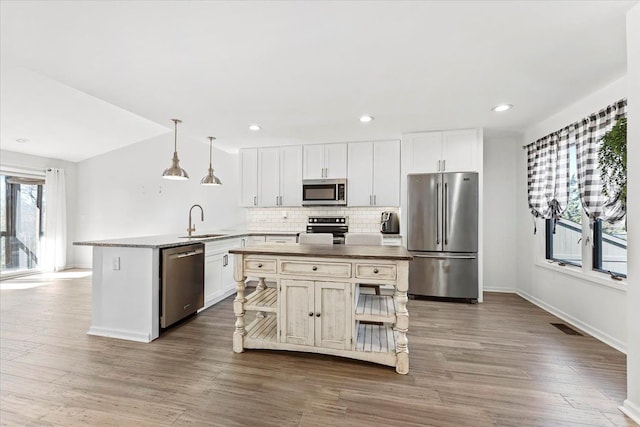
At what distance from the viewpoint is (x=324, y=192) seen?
4.88 metres

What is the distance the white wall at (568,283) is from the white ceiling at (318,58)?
169mm

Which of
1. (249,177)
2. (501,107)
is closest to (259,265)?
(249,177)

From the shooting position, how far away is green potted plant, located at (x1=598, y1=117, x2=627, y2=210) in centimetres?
202

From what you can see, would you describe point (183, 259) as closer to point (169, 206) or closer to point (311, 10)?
point (311, 10)

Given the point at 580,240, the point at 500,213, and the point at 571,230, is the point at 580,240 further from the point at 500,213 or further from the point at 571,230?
the point at 500,213

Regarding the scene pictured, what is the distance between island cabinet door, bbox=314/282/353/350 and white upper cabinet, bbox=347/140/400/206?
268 centimetres

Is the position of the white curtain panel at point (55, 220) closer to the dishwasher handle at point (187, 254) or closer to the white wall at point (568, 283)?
the dishwasher handle at point (187, 254)

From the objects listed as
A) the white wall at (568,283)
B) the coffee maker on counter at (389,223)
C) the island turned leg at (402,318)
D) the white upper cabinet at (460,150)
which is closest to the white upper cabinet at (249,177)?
the coffee maker on counter at (389,223)

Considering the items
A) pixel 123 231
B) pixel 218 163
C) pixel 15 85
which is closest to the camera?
pixel 15 85

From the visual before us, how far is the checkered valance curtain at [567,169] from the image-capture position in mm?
2635

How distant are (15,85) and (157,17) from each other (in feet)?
10.9

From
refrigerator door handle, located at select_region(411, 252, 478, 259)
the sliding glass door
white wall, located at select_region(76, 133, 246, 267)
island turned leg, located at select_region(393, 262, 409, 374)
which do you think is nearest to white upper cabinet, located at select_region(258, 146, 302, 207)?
white wall, located at select_region(76, 133, 246, 267)

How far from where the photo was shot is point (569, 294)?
330cm

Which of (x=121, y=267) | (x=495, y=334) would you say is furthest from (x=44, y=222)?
(x=495, y=334)
